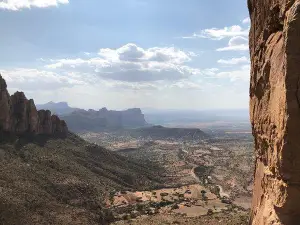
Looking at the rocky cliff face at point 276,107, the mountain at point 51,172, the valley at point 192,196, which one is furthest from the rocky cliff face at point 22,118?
the rocky cliff face at point 276,107

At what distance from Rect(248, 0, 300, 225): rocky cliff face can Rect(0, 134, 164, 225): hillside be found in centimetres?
3690

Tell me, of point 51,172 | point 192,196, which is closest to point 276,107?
point 51,172

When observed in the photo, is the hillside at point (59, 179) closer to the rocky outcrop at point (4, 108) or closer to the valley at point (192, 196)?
the rocky outcrop at point (4, 108)

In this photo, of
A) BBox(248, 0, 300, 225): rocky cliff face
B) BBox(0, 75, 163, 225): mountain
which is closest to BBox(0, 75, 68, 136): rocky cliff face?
BBox(0, 75, 163, 225): mountain

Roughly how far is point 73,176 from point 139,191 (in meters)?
20.3

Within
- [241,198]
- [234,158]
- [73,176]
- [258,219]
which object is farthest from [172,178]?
[258,219]

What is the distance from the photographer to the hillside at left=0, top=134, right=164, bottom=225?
165ft

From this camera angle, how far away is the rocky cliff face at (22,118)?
8719 cm

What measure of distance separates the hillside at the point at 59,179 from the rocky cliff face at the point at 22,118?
3.63 m

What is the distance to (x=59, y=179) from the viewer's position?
6956 centimetres

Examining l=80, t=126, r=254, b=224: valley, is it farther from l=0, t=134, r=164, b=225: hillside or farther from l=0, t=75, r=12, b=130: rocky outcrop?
l=0, t=75, r=12, b=130: rocky outcrop

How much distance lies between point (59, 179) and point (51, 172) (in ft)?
10.5

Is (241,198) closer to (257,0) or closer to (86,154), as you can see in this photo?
(86,154)

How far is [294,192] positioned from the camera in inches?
511
